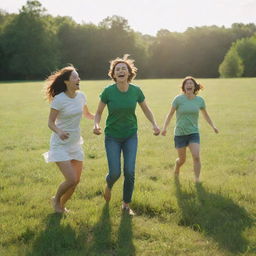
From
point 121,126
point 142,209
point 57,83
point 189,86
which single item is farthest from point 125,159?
point 189,86

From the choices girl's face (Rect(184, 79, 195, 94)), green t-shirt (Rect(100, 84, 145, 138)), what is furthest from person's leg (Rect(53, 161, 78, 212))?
girl's face (Rect(184, 79, 195, 94))

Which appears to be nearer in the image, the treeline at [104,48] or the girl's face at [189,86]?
the girl's face at [189,86]

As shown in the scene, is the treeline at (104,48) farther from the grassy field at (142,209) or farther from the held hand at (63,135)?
the held hand at (63,135)

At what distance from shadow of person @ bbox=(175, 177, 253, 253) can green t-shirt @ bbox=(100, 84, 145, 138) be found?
5.00 feet

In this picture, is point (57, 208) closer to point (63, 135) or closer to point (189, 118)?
point (63, 135)

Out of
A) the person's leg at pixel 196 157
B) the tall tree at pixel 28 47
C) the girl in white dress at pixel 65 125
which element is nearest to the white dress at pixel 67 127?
the girl in white dress at pixel 65 125

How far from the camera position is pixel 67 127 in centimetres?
612

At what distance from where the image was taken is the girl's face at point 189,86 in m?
7.96

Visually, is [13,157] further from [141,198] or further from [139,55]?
[139,55]

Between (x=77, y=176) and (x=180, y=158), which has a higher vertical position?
(x=77, y=176)

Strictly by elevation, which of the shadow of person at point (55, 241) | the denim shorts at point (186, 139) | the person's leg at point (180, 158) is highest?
the denim shorts at point (186, 139)

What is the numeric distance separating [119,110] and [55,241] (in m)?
2.14

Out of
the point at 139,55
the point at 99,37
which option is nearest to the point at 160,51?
the point at 139,55

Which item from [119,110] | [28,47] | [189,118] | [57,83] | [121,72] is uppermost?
[28,47]
